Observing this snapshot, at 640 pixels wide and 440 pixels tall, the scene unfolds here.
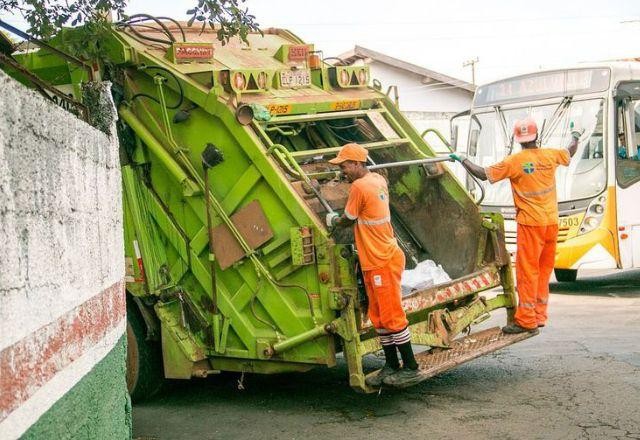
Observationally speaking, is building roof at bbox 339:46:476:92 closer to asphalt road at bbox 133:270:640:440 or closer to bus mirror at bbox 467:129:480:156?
bus mirror at bbox 467:129:480:156

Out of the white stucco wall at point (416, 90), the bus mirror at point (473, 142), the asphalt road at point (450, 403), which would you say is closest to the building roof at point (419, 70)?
the white stucco wall at point (416, 90)

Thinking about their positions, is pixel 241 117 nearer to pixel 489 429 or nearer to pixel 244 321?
pixel 244 321

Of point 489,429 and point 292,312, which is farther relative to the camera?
point 292,312

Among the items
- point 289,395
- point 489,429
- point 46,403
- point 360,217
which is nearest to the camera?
point 46,403

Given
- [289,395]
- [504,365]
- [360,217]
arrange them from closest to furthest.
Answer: [360,217], [289,395], [504,365]

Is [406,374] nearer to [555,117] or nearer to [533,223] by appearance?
[533,223]

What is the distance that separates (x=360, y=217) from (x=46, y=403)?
3.27 metres

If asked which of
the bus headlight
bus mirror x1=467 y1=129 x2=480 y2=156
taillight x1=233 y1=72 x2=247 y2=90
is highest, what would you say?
taillight x1=233 y1=72 x2=247 y2=90

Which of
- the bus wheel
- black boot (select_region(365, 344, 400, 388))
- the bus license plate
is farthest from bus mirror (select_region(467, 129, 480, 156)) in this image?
black boot (select_region(365, 344, 400, 388))

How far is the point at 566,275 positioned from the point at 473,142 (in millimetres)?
2234

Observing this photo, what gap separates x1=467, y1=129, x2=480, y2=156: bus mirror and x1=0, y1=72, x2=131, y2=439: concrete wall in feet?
30.0

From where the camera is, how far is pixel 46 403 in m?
3.00

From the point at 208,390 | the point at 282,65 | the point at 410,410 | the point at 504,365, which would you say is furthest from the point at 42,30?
the point at 504,365

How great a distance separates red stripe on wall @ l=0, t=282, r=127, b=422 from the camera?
259cm
